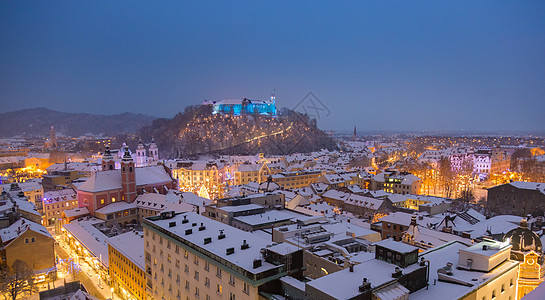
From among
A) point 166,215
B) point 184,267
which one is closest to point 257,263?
point 184,267

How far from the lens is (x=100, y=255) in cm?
3228

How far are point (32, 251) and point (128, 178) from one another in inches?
795

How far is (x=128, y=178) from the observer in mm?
49969

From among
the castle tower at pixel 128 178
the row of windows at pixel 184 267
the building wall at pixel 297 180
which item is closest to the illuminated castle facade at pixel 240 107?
the building wall at pixel 297 180

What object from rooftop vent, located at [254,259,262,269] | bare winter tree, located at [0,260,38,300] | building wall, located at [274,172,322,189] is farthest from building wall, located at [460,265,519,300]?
building wall, located at [274,172,322,189]

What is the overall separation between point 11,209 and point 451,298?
41772mm

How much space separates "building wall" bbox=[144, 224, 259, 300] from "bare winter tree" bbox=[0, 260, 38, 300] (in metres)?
11.0

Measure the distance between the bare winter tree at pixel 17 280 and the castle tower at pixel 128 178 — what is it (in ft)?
69.7

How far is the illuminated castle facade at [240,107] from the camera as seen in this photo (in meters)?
148

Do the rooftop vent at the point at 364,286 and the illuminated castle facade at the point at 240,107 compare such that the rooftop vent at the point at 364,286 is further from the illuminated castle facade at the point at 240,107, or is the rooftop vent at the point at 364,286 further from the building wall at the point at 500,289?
the illuminated castle facade at the point at 240,107

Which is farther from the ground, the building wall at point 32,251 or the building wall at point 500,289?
the building wall at point 500,289

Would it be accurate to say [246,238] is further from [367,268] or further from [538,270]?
[538,270]

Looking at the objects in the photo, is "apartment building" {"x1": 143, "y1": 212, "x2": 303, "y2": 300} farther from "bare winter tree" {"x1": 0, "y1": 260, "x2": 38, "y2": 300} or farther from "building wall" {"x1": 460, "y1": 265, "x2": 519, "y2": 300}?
"bare winter tree" {"x1": 0, "y1": 260, "x2": 38, "y2": 300}

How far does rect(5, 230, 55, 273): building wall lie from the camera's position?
29.6 meters
